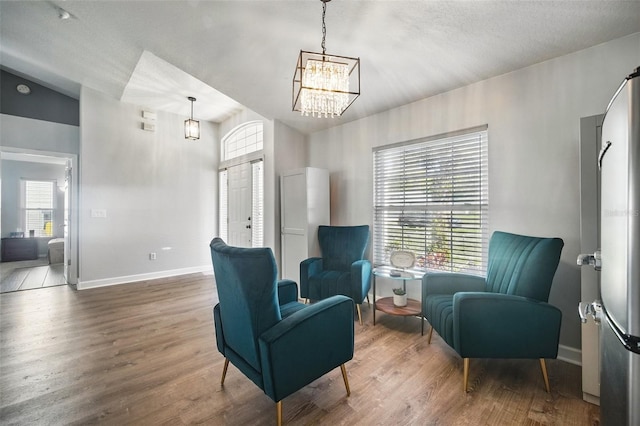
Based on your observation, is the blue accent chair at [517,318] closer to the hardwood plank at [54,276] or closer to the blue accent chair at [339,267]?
the blue accent chair at [339,267]

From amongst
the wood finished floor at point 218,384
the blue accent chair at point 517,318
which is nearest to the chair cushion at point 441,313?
the blue accent chair at point 517,318

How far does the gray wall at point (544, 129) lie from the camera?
2.07 meters

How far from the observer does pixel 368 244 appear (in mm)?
3562

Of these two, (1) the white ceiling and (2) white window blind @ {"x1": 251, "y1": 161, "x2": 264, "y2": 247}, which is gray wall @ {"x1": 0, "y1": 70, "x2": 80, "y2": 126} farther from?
(2) white window blind @ {"x1": 251, "y1": 161, "x2": 264, "y2": 247}

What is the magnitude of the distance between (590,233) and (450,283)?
1021mm

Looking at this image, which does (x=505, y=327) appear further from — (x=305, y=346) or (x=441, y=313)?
(x=305, y=346)

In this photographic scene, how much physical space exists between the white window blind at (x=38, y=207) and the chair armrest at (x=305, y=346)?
905 cm

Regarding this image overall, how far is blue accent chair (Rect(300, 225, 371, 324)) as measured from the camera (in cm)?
298

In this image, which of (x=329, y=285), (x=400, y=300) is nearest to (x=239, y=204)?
(x=329, y=285)

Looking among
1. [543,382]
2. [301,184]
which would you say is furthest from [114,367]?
[543,382]

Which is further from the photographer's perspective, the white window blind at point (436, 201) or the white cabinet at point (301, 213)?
the white cabinet at point (301, 213)

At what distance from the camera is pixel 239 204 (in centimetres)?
514

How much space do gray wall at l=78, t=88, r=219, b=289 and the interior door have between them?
5560 millimetres

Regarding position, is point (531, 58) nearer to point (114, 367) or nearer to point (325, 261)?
point (325, 261)
